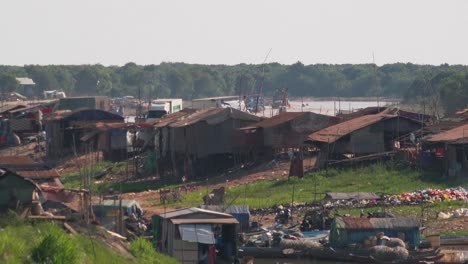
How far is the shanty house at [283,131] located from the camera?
42938 mm

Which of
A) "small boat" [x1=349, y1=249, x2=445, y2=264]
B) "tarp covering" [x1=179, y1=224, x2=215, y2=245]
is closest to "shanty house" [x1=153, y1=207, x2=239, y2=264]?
"tarp covering" [x1=179, y1=224, x2=215, y2=245]

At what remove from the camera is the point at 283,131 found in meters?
43.0

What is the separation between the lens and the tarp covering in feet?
76.1

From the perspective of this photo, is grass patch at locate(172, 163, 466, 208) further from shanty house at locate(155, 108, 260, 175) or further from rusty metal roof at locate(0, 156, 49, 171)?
rusty metal roof at locate(0, 156, 49, 171)

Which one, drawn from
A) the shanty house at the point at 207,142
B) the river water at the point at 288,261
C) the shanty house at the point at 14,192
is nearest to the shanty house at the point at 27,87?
the shanty house at the point at 207,142

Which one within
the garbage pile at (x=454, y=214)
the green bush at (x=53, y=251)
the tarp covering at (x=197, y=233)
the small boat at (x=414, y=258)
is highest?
the green bush at (x=53, y=251)

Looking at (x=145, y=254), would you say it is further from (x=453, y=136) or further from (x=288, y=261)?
(x=453, y=136)

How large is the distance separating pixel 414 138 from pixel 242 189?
22.0ft

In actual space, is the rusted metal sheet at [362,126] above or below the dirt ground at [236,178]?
above

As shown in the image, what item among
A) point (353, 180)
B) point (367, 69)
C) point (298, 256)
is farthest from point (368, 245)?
point (367, 69)

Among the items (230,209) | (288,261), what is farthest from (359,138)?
(288,261)

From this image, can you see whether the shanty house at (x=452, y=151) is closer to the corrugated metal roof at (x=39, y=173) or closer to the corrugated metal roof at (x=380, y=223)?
the corrugated metal roof at (x=380, y=223)

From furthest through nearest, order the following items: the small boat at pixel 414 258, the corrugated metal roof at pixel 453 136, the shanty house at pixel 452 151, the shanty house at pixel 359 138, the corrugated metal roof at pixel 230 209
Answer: the shanty house at pixel 359 138 → the corrugated metal roof at pixel 453 136 → the shanty house at pixel 452 151 → the corrugated metal roof at pixel 230 209 → the small boat at pixel 414 258

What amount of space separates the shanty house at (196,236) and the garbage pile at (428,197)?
29.6ft
